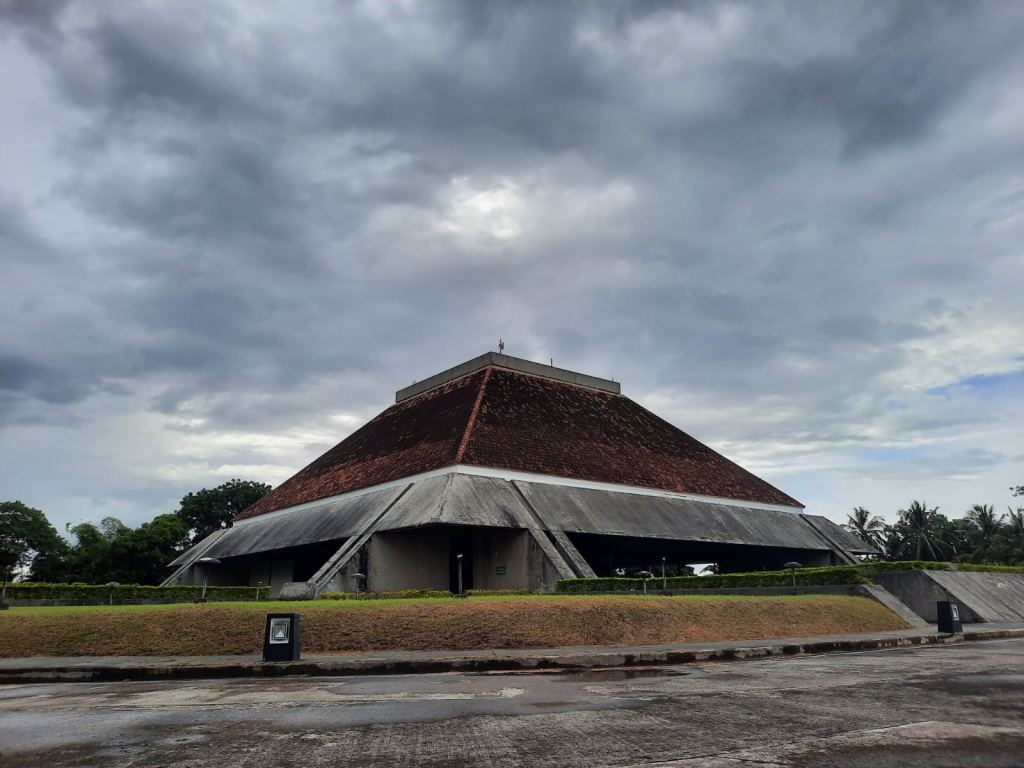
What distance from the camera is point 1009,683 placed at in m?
9.96

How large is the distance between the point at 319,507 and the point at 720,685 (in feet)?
103

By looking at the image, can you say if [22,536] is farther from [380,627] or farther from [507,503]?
[380,627]

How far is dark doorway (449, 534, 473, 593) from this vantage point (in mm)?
32219

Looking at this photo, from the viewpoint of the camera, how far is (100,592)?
28688 mm

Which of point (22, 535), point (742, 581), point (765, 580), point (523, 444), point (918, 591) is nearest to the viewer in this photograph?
point (918, 591)

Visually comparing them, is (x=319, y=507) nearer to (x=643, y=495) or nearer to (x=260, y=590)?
(x=260, y=590)

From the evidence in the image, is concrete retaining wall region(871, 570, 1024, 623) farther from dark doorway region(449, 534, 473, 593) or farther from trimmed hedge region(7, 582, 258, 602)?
trimmed hedge region(7, 582, 258, 602)

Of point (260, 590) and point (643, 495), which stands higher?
point (643, 495)

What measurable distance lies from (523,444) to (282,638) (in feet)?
73.4

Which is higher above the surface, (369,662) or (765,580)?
(765,580)

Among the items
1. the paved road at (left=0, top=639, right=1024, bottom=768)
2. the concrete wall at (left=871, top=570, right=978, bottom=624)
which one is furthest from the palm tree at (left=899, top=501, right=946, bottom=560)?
the paved road at (left=0, top=639, right=1024, bottom=768)

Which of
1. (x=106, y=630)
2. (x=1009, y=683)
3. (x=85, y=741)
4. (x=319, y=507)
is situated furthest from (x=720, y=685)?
(x=319, y=507)

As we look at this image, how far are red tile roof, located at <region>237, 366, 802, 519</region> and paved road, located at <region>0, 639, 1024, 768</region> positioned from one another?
20.6 meters

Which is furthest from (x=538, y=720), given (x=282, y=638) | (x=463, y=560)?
(x=463, y=560)
